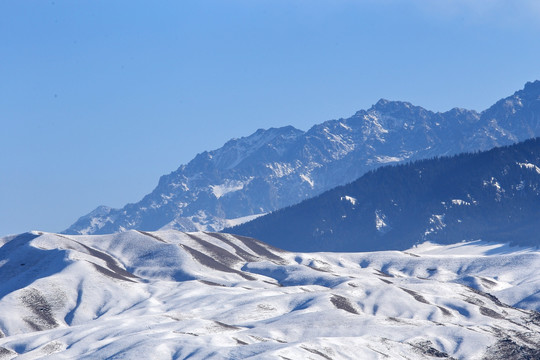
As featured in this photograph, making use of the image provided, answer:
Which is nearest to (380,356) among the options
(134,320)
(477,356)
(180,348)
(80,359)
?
(477,356)

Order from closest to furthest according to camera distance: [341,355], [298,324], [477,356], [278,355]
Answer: [278,355] → [341,355] → [477,356] → [298,324]

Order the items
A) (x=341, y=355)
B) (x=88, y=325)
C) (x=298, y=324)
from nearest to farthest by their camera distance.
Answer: (x=341, y=355) → (x=298, y=324) → (x=88, y=325)

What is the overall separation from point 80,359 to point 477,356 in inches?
2509

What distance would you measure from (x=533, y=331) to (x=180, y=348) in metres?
74.0

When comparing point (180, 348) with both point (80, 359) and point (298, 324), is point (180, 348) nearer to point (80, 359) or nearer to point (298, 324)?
point (80, 359)

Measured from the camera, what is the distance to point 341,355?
479 feet

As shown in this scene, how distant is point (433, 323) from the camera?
18550 cm

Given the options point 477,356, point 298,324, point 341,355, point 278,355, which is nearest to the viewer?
point 278,355

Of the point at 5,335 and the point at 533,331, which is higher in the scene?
the point at 5,335

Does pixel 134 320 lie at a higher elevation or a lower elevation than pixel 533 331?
higher

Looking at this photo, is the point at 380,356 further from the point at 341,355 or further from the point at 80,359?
the point at 80,359

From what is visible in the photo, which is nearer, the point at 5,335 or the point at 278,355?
the point at 278,355

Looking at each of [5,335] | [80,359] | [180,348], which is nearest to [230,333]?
[180,348]

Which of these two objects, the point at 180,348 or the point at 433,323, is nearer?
the point at 180,348
